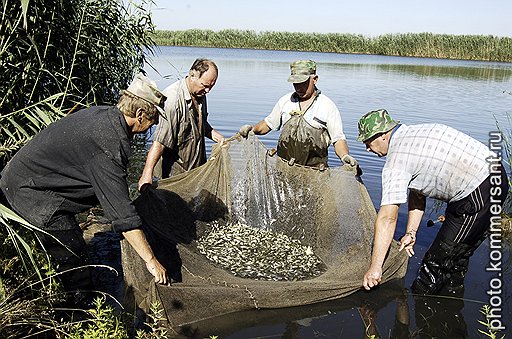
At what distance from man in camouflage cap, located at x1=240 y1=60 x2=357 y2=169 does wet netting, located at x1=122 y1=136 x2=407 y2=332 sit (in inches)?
13.3

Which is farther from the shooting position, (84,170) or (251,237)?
(251,237)

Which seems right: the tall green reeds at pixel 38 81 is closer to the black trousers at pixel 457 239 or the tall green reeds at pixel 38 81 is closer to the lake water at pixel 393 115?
the lake water at pixel 393 115

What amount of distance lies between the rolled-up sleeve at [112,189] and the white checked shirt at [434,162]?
1.81 metres

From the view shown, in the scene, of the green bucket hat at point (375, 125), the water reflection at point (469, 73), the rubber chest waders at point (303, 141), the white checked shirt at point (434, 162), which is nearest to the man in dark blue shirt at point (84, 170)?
the green bucket hat at point (375, 125)

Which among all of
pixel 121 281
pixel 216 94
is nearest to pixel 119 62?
pixel 121 281

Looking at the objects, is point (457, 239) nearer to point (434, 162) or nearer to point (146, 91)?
point (434, 162)

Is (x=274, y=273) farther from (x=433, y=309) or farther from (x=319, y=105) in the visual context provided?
(x=319, y=105)

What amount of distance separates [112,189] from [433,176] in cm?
232

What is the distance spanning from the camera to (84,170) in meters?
2.95

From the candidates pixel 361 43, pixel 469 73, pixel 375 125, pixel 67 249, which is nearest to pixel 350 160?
pixel 375 125

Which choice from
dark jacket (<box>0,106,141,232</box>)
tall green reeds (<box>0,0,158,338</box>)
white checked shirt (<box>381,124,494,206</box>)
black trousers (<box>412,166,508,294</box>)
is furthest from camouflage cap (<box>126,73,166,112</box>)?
black trousers (<box>412,166,508,294</box>)

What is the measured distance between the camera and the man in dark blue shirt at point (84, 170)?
9.33ft

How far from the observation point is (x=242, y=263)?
4.48 m

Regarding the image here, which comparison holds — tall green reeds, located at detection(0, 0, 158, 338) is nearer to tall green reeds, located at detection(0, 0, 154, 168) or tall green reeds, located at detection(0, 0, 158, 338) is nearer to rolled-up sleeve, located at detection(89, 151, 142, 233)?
tall green reeds, located at detection(0, 0, 154, 168)
